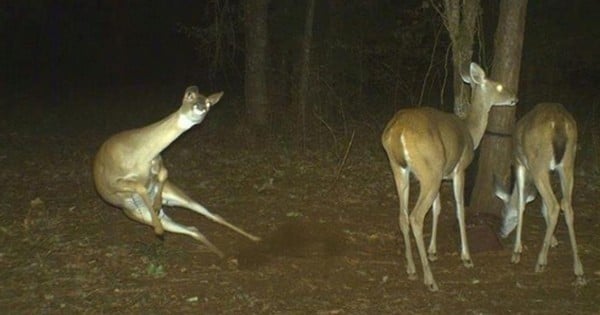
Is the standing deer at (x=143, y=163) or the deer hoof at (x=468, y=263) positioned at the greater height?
the standing deer at (x=143, y=163)

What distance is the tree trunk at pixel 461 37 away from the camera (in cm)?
991

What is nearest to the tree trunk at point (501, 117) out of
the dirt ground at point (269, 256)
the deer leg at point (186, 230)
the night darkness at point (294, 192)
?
the night darkness at point (294, 192)

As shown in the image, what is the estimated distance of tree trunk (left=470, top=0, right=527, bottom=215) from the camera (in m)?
9.07

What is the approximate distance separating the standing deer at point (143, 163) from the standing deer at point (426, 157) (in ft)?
6.09

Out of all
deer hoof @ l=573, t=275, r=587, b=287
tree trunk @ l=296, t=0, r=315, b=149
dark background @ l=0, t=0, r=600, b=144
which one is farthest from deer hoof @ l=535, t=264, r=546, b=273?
tree trunk @ l=296, t=0, r=315, b=149

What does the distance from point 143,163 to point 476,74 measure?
3734 millimetres

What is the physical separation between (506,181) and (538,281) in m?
1.89

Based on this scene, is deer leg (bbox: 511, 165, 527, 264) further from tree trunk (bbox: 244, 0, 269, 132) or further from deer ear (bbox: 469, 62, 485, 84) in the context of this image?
tree trunk (bbox: 244, 0, 269, 132)

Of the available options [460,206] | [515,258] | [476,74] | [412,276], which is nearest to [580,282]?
[515,258]

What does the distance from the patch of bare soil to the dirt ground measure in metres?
0.02

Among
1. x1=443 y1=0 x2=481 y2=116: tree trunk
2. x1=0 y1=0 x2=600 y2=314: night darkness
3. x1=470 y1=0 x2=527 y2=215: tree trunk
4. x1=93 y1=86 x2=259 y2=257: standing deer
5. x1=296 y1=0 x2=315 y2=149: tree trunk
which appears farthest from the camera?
x1=296 y1=0 x2=315 y2=149: tree trunk

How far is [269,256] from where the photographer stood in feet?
25.9

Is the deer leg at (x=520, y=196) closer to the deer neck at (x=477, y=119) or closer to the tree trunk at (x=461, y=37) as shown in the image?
the deer neck at (x=477, y=119)

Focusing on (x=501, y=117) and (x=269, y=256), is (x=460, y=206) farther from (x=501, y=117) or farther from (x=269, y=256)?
(x=269, y=256)
